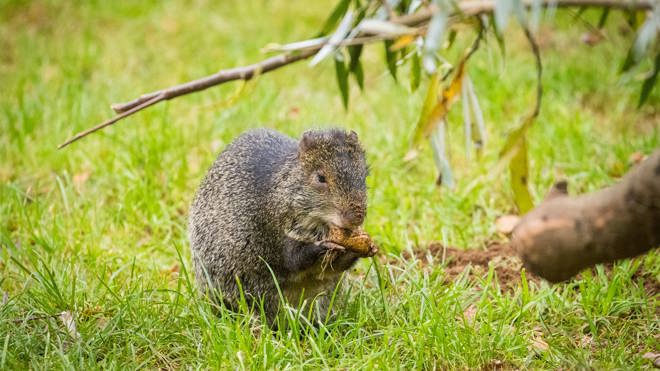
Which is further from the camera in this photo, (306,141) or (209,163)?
(209,163)

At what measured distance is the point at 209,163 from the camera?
516cm

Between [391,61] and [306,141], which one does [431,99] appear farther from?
[306,141]

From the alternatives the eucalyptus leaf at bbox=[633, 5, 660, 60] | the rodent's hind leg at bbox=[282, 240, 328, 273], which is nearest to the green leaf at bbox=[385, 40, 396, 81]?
the rodent's hind leg at bbox=[282, 240, 328, 273]

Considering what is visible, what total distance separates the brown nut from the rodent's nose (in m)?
0.04

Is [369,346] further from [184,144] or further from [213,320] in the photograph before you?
[184,144]

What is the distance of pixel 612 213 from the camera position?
7.83 feet

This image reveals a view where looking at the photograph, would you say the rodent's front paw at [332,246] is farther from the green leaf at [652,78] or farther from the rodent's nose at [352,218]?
the green leaf at [652,78]

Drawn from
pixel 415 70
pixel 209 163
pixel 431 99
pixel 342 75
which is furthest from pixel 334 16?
pixel 209 163

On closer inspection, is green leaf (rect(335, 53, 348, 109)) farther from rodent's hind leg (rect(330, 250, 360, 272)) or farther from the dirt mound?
the dirt mound

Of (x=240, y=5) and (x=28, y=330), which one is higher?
(x=240, y=5)

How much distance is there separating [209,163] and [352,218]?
205 cm

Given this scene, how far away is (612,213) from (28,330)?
2343 mm

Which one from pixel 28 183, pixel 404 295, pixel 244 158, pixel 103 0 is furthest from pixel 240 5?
pixel 404 295

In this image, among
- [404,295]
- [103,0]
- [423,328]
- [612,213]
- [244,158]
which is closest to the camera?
[612,213]
